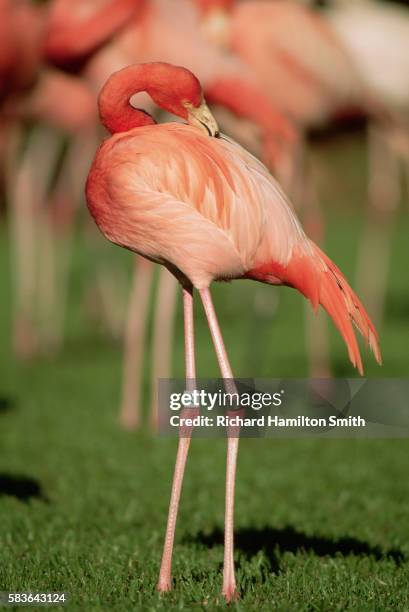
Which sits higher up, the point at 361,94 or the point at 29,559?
the point at 361,94

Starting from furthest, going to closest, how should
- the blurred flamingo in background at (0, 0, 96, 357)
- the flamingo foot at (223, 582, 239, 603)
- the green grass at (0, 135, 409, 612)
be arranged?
1. the blurred flamingo in background at (0, 0, 96, 357)
2. the green grass at (0, 135, 409, 612)
3. the flamingo foot at (223, 582, 239, 603)

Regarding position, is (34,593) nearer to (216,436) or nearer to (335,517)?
(335,517)

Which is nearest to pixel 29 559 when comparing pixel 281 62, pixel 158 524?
pixel 158 524

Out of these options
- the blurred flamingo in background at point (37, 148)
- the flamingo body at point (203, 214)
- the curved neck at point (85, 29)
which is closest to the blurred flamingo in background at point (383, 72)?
the blurred flamingo in background at point (37, 148)

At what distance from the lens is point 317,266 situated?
313cm

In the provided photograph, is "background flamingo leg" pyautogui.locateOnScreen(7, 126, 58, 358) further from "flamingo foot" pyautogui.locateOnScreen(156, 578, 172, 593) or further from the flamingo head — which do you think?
"flamingo foot" pyautogui.locateOnScreen(156, 578, 172, 593)

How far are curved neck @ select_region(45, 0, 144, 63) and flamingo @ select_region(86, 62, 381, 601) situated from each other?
2527mm

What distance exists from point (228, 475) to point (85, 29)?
321 centimetres

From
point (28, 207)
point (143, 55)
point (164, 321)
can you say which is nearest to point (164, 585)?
point (164, 321)

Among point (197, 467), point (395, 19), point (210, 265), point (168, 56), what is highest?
point (395, 19)

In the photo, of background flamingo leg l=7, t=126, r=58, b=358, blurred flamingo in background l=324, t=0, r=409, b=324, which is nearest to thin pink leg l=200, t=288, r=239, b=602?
blurred flamingo in background l=324, t=0, r=409, b=324

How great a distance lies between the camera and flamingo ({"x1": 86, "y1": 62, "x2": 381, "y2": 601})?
2926 mm

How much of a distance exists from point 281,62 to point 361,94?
2.03ft

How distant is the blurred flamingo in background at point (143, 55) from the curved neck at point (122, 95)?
2.24m
